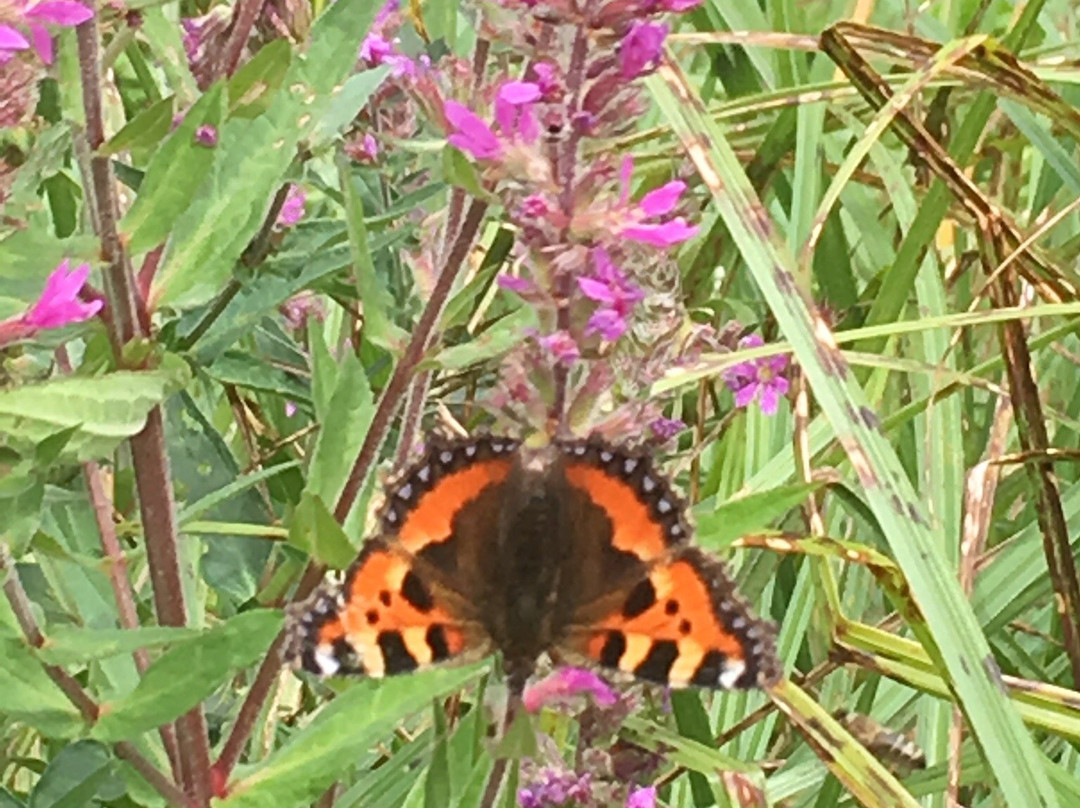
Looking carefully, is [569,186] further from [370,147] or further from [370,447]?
[370,147]

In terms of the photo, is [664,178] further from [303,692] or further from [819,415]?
[303,692]

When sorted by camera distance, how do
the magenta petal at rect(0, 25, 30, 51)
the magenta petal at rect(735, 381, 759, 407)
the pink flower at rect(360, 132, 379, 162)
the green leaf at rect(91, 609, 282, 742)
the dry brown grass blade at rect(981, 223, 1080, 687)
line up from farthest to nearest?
the magenta petal at rect(735, 381, 759, 407) < the pink flower at rect(360, 132, 379, 162) < the dry brown grass blade at rect(981, 223, 1080, 687) < the green leaf at rect(91, 609, 282, 742) < the magenta petal at rect(0, 25, 30, 51)

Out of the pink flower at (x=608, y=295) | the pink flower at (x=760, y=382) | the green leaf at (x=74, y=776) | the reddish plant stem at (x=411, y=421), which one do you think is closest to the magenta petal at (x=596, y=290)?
the pink flower at (x=608, y=295)

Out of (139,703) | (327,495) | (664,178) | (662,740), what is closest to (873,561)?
(662,740)

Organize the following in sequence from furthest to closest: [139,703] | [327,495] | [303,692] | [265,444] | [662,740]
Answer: [265,444], [303,692], [662,740], [327,495], [139,703]

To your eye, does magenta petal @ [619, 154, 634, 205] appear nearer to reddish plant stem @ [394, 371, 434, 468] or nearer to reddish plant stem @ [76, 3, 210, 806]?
reddish plant stem @ [394, 371, 434, 468]

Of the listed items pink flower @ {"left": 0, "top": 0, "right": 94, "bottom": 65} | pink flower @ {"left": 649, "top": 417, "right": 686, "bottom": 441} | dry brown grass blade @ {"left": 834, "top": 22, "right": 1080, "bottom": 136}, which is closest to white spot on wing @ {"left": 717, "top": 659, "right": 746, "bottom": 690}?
pink flower @ {"left": 649, "top": 417, "right": 686, "bottom": 441}

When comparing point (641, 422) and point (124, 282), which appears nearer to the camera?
point (124, 282)

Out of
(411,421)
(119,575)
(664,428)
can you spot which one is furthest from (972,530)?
(119,575)
